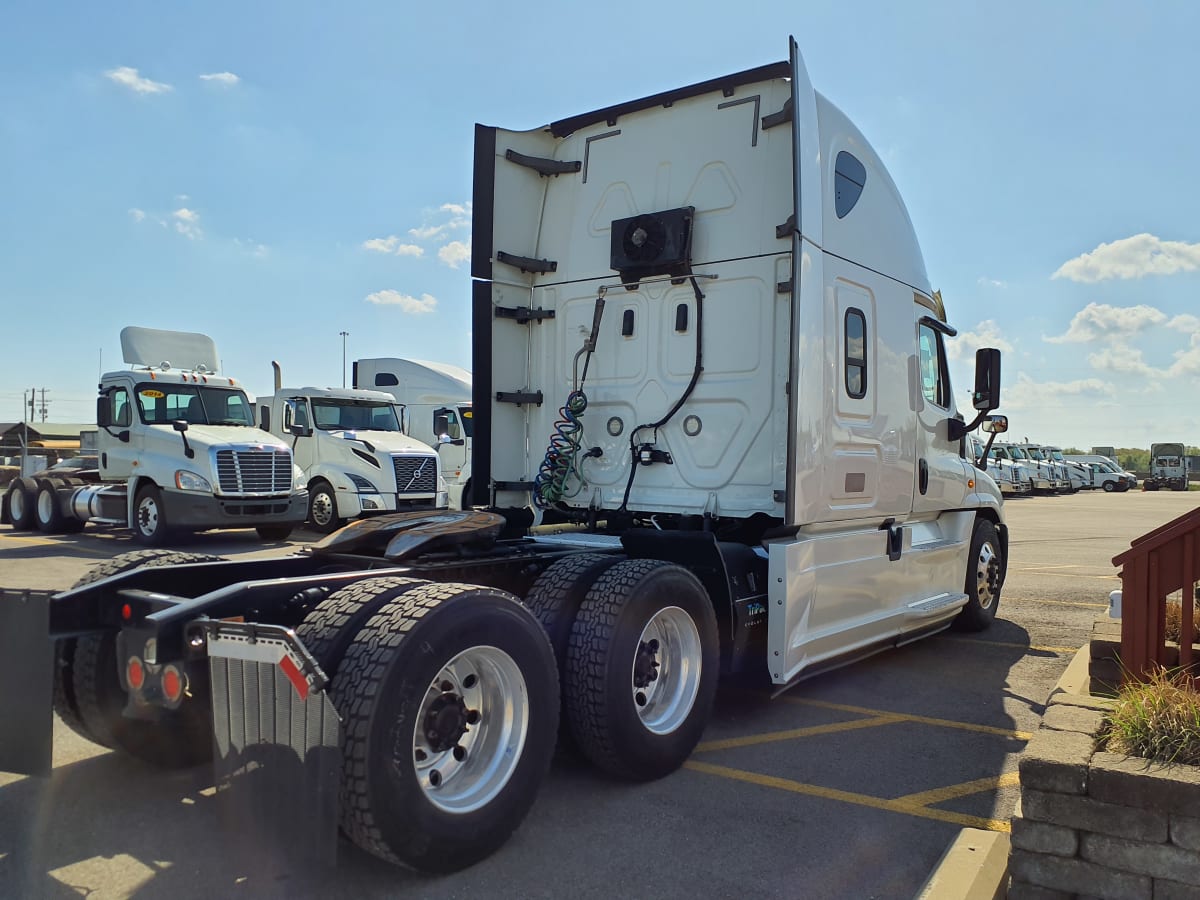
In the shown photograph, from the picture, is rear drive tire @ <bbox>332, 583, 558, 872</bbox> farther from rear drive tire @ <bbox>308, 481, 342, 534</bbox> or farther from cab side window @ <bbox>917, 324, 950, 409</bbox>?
rear drive tire @ <bbox>308, 481, 342, 534</bbox>

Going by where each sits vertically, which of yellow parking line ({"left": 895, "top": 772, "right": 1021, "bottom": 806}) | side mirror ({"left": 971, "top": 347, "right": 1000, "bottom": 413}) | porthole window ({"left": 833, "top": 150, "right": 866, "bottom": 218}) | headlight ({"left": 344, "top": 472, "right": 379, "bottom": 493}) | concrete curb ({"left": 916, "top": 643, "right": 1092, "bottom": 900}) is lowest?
yellow parking line ({"left": 895, "top": 772, "right": 1021, "bottom": 806})

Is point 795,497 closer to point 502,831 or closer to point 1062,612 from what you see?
point 502,831

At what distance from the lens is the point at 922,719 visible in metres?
5.43

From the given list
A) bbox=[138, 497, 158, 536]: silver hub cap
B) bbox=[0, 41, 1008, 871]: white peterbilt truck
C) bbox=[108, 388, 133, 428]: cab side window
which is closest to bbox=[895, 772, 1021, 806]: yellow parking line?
bbox=[0, 41, 1008, 871]: white peterbilt truck

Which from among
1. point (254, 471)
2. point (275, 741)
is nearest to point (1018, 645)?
point (275, 741)

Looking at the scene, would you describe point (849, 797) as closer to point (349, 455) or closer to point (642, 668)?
point (642, 668)

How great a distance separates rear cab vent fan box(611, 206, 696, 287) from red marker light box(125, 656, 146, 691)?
391 cm

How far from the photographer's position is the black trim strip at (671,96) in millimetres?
5617

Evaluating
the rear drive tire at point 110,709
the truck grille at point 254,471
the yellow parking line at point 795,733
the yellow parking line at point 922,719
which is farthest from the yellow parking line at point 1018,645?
the truck grille at point 254,471

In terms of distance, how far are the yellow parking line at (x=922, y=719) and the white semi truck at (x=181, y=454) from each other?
10.7 m

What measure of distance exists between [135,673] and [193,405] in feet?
41.7

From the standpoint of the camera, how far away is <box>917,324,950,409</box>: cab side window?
6855 millimetres

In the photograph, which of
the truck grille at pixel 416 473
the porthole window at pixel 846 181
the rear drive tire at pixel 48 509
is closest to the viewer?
the porthole window at pixel 846 181

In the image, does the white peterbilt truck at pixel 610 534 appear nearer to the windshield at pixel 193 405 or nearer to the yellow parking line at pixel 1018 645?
the yellow parking line at pixel 1018 645
